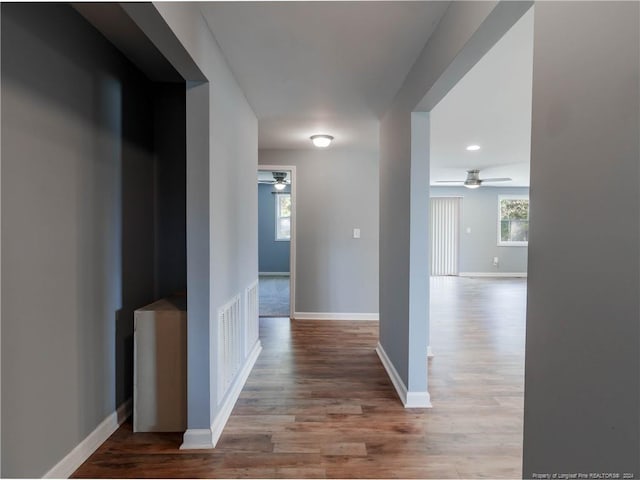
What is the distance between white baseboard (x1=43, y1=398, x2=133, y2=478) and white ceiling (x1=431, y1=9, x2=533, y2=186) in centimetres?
327

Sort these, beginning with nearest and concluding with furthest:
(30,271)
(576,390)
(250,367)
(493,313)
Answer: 1. (576,390)
2. (30,271)
3. (250,367)
4. (493,313)

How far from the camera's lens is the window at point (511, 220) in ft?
28.2

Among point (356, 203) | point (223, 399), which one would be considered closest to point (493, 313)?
point (356, 203)

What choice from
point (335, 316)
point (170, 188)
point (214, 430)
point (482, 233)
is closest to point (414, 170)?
point (170, 188)

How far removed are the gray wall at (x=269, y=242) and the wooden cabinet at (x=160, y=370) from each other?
22.4 ft

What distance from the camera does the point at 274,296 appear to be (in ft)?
20.5

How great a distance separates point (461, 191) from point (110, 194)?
27.2 feet

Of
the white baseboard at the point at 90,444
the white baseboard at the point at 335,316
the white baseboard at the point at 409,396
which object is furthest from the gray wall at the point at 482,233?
the white baseboard at the point at 90,444

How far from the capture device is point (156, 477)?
66.2 inches

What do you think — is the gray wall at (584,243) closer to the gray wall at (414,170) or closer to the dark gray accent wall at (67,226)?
the gray wall at (414,170)

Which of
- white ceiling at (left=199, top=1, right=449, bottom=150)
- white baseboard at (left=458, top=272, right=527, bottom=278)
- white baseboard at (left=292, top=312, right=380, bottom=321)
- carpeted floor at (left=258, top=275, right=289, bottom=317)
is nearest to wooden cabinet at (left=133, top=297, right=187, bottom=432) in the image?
white ceiling at (left=199, top=1, right=449, bottom=150)

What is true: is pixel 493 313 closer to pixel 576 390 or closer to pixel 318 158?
pixel 318 158

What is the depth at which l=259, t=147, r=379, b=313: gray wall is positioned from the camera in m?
4.61

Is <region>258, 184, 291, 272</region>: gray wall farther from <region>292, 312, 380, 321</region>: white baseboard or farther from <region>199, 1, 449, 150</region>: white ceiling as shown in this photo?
<region>199, 1, 449, 150</region>: white ceiling
